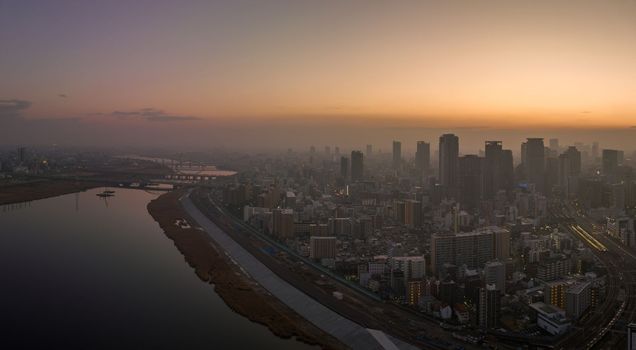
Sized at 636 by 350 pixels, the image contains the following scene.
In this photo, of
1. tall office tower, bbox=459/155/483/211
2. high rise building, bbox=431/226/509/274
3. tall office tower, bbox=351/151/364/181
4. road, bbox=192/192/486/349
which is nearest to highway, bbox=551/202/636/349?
road, bbox=192/192/486/349

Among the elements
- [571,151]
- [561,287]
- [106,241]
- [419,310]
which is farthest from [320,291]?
[571,151]

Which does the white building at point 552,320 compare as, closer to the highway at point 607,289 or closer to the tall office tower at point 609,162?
the highway at point 607,289

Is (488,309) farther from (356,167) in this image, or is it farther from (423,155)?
(423,155)

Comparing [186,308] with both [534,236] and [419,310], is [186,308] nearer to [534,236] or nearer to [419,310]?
[419,310]

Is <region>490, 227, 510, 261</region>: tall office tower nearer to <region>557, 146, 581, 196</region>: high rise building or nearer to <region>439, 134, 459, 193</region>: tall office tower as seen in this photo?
<region>439, 134, 459, 193</region>: tall office tower

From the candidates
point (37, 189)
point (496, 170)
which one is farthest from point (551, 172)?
point (37, 189)

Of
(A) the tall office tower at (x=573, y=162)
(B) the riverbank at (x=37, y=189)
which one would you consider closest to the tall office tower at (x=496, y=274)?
(B) the riverbank at (x=37, y=189)
